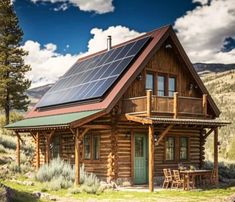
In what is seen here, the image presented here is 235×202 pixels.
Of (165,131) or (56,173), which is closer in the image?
(165,131)

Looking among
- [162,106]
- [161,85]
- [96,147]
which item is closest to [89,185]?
[96,147]

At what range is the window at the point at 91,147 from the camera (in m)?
25.0

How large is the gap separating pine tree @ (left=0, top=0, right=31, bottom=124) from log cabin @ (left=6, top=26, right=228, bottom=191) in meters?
15.9

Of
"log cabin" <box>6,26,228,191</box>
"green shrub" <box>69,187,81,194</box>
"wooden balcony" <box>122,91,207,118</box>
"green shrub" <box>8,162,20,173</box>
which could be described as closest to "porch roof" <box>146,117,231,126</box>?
"log cabin" <box>6,26,228,191</box>

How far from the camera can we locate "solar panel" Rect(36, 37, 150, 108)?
2477cm

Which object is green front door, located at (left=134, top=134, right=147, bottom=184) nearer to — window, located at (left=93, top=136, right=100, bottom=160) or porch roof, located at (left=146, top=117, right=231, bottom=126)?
window, located at (left=93, top=136, right=100, bottom=160)

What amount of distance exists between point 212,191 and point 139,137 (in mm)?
5511

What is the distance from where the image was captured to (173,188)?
22734 mm

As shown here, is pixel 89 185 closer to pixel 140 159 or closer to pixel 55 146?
pixel 140 159

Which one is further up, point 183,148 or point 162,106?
point 162,106

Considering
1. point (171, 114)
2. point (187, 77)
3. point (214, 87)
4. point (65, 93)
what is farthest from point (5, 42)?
point (214, 87)

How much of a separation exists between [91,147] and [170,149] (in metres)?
4.96

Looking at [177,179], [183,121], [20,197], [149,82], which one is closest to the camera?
[20,197]

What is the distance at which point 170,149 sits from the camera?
2666cm
